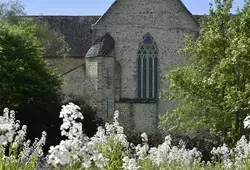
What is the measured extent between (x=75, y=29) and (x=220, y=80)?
23431 millimetres

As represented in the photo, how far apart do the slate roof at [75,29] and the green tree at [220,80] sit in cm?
1771

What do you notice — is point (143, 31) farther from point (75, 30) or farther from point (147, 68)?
point (75, 30)

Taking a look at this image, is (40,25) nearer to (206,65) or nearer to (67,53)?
(67,53)

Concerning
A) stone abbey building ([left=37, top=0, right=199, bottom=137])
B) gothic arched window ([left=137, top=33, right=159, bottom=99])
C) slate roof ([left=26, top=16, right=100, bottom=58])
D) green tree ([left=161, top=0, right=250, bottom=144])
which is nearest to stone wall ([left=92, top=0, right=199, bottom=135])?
stone abbey building ([left=37, top=0, right=199, bottom=137])

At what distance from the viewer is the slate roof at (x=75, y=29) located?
133ft

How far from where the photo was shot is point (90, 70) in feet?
111

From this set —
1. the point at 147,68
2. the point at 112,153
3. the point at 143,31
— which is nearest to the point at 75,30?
the point at 143,31

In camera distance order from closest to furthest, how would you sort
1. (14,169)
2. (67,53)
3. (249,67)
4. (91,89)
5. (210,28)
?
(14,169) < (249,67) < (210,28) < (91,89) < (67,53)

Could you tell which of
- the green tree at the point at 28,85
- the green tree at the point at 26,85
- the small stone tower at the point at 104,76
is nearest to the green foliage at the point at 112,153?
the green tree at the point at 28,85

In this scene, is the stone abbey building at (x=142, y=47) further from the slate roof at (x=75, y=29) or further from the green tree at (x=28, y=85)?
the slate roof at (x=75, y=29)

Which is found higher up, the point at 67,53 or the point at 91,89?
the point at 67,53

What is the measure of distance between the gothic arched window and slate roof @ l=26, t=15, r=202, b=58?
260 inches

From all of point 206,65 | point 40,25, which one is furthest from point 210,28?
point 40,25

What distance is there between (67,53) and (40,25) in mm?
3196
